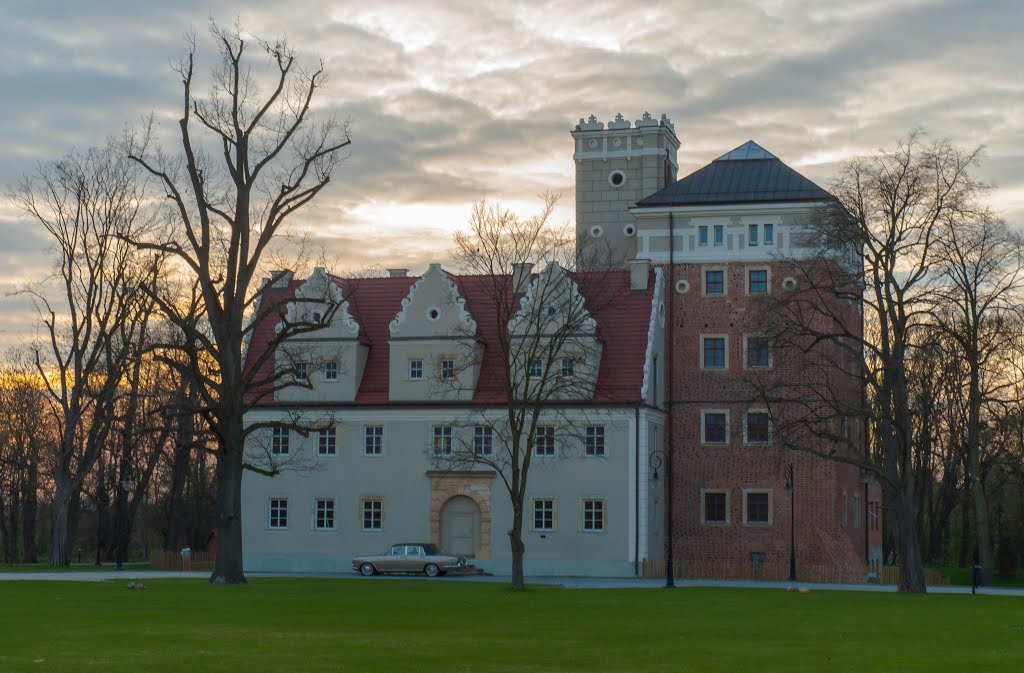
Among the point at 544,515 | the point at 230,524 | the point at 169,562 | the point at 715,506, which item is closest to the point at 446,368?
the point at 544,515

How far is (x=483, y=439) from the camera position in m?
57.9

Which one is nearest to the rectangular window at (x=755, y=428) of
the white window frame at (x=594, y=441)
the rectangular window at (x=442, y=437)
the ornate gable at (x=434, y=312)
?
the white window frame at (x=594, y=441)

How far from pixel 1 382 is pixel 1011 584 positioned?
53587 millimetres

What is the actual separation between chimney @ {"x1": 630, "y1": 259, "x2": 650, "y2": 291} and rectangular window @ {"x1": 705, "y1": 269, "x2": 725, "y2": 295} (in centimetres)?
261

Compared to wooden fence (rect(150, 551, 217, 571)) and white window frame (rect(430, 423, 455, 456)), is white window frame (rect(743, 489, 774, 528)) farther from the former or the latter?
wooden fence (rect(150, 551, 217, 571))

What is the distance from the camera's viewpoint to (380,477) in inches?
2299

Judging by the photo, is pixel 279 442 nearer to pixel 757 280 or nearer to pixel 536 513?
pixel 536 513

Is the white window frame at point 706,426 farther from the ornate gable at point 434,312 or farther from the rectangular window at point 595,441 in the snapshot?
the ornate gable at point 434,312

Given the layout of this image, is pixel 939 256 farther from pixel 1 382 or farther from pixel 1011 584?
pixel 1 382

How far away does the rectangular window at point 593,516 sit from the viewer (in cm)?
5597

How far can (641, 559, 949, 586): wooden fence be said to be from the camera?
5269 cm

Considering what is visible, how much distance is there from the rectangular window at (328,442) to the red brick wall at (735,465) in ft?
47.7

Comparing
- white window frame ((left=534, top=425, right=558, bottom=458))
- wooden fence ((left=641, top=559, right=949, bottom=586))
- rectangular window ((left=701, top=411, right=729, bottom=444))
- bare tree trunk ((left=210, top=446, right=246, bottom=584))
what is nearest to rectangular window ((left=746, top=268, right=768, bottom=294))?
rectangular window ((left=701, top=411, right=729, bottom=444))

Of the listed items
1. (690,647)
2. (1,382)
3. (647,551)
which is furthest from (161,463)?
(690,647)
